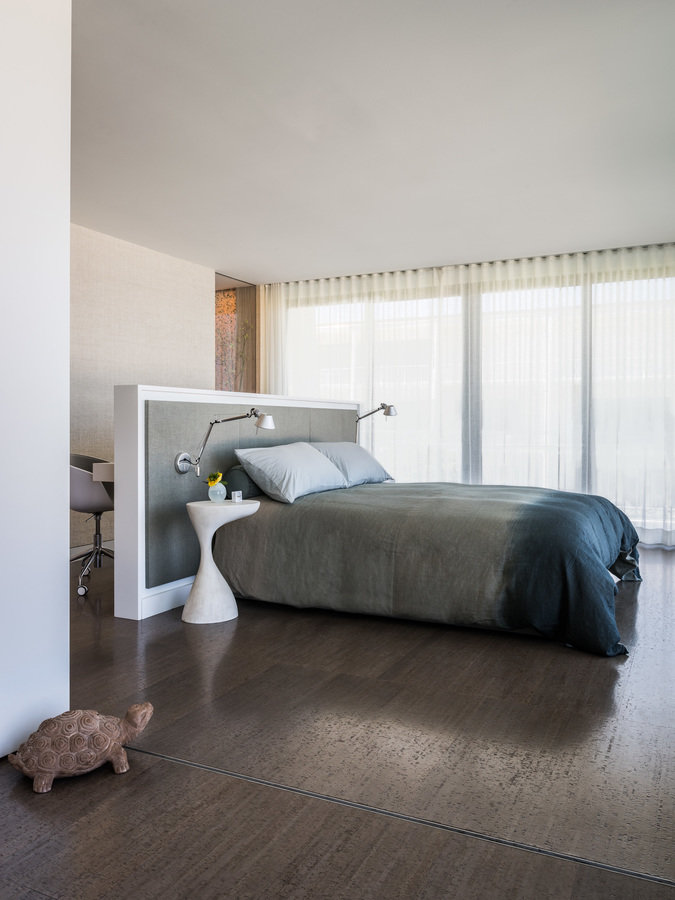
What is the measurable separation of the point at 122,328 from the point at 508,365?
3356 millimetres

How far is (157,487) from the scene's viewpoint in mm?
3842

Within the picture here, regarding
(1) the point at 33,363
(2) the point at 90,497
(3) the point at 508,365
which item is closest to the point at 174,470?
(2) the point at 90,497

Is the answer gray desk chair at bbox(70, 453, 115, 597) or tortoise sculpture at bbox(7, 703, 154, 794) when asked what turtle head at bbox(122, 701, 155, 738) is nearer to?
tortoise sculpture at bbox(7, 703, 154, 794)

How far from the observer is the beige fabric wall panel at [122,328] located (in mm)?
5406

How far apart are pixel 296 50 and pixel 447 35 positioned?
606 millimetres

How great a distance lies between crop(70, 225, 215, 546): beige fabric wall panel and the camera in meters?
5.41

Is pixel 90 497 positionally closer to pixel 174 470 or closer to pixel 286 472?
pixel 174 470

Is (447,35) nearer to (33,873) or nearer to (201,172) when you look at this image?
(201,172)

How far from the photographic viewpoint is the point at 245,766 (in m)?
2.06

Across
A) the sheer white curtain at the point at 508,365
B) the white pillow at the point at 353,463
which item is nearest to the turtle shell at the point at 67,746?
the white pillow at the point at 353,463

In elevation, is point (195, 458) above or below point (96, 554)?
above

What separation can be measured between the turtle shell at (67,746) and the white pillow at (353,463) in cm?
299

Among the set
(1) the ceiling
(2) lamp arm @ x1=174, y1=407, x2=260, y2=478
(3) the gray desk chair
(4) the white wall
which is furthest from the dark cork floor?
(1) the ceiling

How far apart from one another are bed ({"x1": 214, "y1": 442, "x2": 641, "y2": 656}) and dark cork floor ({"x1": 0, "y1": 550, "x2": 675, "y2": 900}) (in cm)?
23
